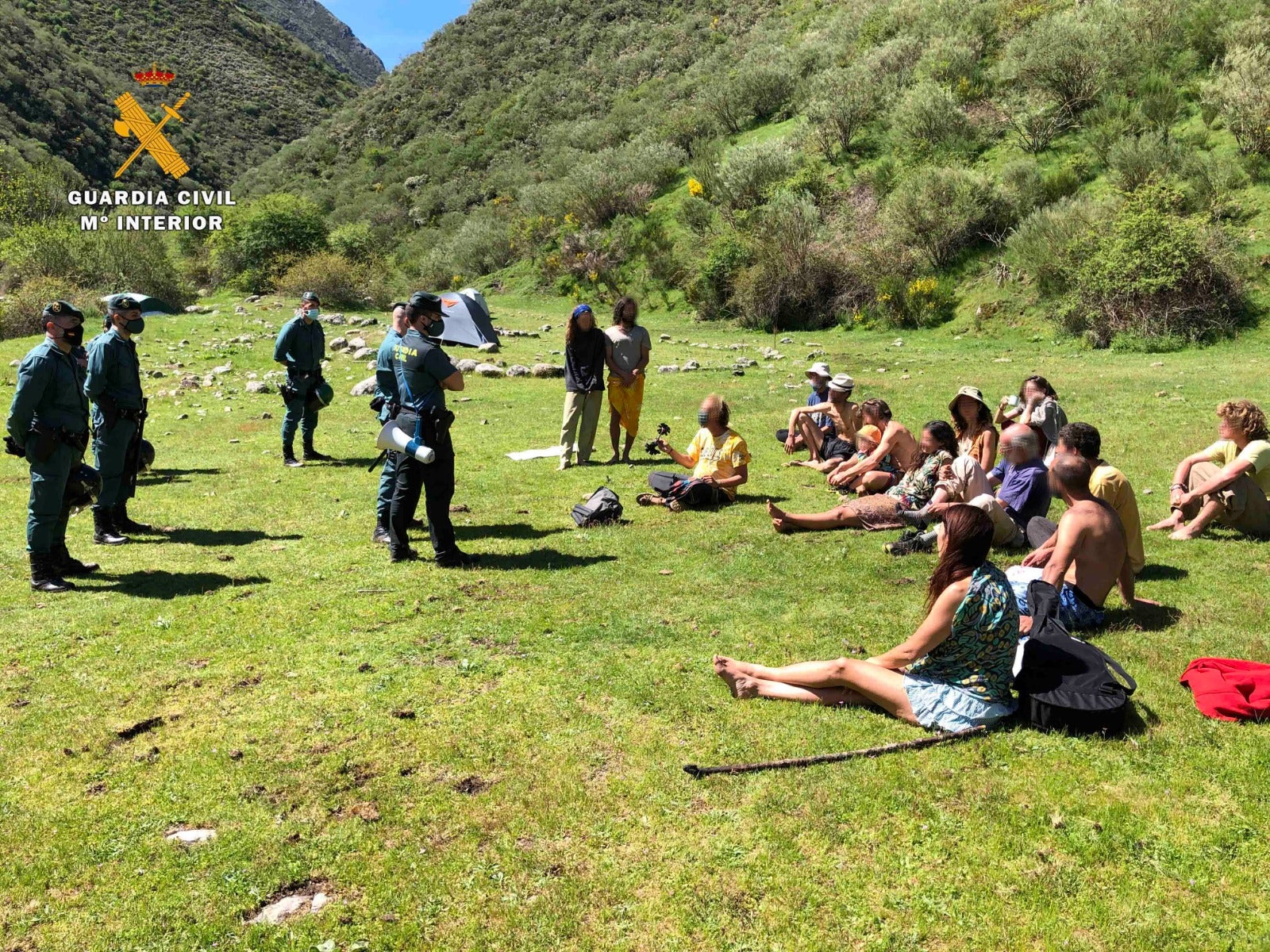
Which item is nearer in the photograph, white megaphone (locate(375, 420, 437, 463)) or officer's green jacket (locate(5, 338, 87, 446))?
officer's green jacket (locate(5, 338, 87, 446))

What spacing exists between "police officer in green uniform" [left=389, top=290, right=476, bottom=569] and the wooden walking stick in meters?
4.17

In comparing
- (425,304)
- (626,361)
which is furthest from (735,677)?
(626,361)

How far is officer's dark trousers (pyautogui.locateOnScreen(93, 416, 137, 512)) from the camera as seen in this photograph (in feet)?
29.4

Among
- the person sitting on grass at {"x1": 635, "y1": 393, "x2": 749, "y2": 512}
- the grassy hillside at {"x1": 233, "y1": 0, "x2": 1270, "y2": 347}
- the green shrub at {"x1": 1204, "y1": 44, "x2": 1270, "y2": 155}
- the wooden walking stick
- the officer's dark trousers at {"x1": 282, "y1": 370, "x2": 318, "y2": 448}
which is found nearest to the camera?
the wooden walking stick

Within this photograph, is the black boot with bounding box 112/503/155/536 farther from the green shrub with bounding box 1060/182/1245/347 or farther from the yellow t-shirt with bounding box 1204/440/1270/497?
the green shrub with bounding box 1060/182/1245/347

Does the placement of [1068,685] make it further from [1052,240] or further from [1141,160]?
[1141,160]

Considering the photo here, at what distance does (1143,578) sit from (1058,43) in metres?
31.8

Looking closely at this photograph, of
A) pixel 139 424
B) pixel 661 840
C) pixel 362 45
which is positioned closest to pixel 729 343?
pixel 139 424

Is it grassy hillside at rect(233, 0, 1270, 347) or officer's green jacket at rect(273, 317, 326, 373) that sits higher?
grassy hillside at rect(233, 0, 1270, 347)

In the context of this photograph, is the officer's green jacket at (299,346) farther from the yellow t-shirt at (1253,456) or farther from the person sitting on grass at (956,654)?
the yellow t-shirt at (1253,456)

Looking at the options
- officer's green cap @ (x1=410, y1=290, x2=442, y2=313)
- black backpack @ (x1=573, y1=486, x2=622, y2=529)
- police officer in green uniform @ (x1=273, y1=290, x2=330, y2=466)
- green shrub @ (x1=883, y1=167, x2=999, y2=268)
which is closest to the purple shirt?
black backpack @ (x1=573, y1=486, x2=622, y2=529)

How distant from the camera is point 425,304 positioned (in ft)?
24.8

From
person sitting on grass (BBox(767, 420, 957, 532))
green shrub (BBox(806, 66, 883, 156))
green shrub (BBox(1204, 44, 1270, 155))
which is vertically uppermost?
green shrub (BBox(806, 66, 883, 156))

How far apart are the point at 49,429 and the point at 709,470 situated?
6.70 m
